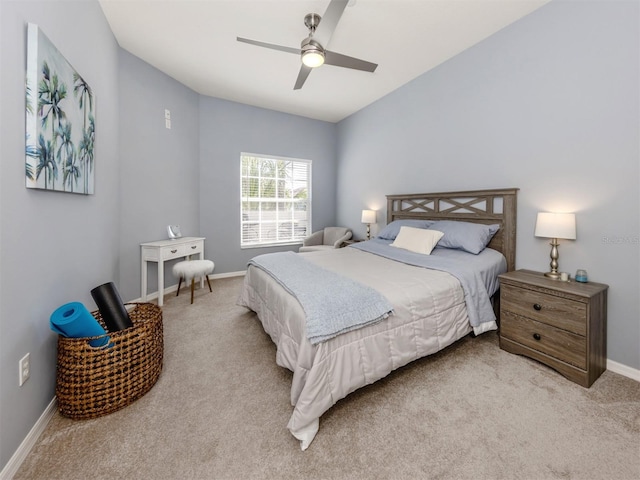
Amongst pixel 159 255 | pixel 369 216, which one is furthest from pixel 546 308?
pixel 159 255

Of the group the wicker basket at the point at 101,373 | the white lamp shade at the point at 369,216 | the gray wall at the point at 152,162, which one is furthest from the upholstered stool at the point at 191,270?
the white lamp shade at the point at 369,216

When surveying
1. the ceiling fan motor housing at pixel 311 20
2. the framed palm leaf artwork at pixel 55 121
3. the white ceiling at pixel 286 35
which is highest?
the white ceiling at pixel 286 35

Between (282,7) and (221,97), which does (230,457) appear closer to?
(282,7)

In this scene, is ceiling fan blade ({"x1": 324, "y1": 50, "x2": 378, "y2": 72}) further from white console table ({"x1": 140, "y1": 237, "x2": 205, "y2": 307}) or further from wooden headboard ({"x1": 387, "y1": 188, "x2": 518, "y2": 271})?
white console table ({"x1": 140, "y1": 237, "x2": 205, "y2": 307})

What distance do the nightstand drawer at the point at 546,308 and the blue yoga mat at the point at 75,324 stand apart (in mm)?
2891

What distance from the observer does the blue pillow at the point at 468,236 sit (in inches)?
101

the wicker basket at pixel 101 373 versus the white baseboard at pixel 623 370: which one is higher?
the wicker basket at pixel 101 373

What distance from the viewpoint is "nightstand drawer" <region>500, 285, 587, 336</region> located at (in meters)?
1.77

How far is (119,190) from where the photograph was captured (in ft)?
9.64

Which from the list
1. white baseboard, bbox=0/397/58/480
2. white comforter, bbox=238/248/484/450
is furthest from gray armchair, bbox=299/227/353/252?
white baseboard, bbox=0/397/58/480

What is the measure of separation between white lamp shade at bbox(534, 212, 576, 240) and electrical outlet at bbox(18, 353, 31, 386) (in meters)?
3.40

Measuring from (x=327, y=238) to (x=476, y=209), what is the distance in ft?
8.64

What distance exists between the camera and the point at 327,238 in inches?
195

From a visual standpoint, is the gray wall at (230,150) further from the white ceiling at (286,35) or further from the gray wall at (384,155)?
the white ceiling at (286,35)
